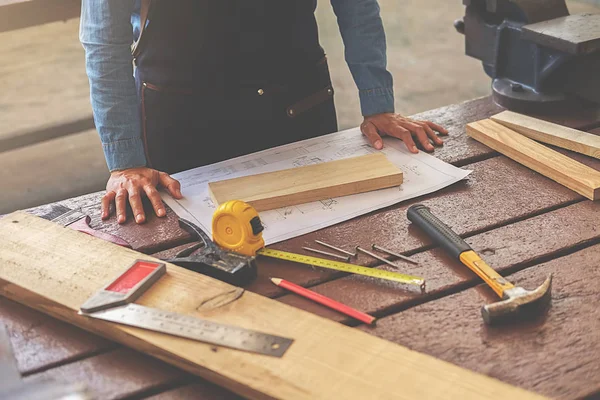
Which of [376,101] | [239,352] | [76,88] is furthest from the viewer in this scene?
[76,88]

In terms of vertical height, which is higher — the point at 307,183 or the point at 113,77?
the point at 113,77

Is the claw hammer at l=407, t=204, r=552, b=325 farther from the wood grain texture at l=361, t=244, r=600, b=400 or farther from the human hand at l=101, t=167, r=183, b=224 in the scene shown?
the human hand at l=101, t=167, r=183, b=224

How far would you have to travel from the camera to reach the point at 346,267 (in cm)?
113

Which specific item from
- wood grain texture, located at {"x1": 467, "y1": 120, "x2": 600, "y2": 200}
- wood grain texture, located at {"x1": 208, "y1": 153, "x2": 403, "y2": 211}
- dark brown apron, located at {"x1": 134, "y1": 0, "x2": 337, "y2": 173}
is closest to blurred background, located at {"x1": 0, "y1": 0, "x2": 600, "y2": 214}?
dark brown apron, located at {"x1": 134, "y1": 0, "x2": 337, "y2": 173}

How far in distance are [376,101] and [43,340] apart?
0.97 metres

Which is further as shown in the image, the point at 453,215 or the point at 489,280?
the point at 453,215

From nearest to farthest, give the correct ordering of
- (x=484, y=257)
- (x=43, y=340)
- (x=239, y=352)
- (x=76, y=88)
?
(x=239, y=352) < (x=43, y=340) < (x=484, y=257) < (x=76, y=88)

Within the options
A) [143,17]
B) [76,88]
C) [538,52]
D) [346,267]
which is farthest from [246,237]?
[76,88]

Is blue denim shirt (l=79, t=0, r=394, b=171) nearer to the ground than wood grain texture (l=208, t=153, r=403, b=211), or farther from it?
farther from it

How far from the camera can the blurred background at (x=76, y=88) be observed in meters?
3.71

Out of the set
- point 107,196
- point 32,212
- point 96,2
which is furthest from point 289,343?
point 96,2

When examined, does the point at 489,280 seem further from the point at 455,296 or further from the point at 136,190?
the point at 136,190

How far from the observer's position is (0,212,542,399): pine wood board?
855 mm

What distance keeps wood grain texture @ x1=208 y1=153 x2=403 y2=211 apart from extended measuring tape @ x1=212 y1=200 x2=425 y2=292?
17 centimetres
